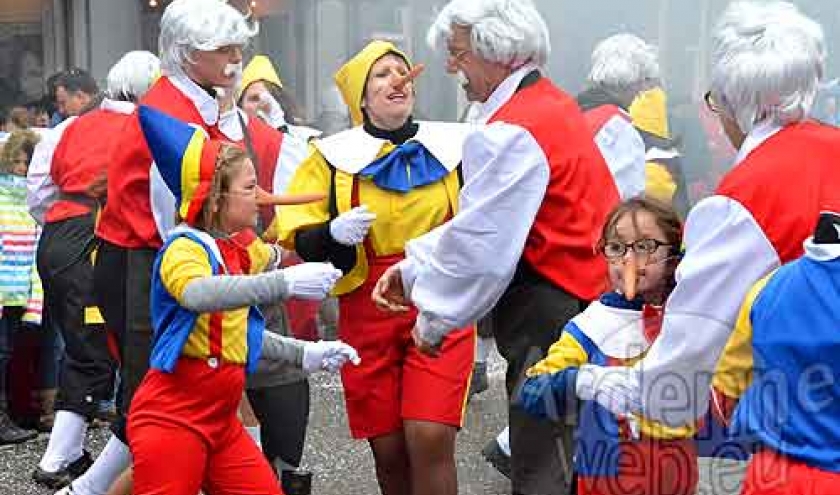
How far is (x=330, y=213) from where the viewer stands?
13.4 ft

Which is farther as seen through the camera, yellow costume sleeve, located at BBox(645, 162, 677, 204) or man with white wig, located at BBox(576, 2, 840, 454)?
yellow costume sleeve, located at BBox(645, 162, 677, 204)

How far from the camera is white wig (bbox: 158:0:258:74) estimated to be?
408 centimetres

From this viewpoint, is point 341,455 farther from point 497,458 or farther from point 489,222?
point 489,222

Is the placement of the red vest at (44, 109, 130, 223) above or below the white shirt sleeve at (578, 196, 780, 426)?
below

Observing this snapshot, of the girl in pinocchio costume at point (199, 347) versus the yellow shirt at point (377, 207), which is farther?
the yellow shirt at point (377, 207)

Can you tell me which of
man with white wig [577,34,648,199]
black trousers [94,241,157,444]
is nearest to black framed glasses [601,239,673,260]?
black trousers [94,241,157,444]

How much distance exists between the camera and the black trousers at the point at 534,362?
11.1 feet

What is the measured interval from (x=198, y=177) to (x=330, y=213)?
0.64m

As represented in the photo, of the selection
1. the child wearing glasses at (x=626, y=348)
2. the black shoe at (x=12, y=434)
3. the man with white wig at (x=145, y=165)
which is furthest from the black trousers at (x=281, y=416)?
the black shoe at (x=12, y=434)

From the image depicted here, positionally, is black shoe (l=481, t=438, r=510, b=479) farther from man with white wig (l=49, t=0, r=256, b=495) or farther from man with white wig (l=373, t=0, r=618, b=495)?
man with white wig (l=373, t=0, r=618, b=495)

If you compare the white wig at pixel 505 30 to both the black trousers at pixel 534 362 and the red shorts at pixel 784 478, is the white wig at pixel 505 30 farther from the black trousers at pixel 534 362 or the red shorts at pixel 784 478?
the red shorts at pixel 784 478

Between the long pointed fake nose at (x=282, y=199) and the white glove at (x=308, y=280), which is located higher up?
the long pointed fake nose at (x=282, y=199)

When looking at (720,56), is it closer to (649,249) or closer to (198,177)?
(649,249)

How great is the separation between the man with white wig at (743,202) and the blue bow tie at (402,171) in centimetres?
141
